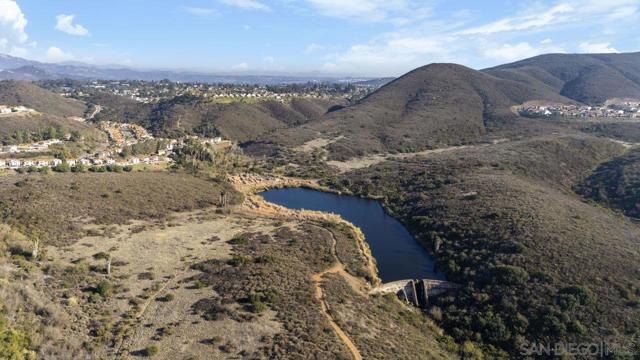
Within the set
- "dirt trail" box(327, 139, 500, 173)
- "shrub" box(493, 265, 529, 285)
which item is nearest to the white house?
"dirt trail" box(327, 139, 500, 173)

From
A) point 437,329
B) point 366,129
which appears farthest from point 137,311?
point 366,129

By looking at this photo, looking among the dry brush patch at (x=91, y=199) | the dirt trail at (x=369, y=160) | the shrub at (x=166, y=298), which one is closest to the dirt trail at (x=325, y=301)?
the shrub at (x=166, y=298)

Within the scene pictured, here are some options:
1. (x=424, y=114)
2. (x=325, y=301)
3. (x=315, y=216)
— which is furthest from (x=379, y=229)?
(x=424, y=114)

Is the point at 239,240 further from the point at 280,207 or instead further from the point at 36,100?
the point at 36,100

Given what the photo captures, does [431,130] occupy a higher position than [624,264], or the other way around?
[431,130]

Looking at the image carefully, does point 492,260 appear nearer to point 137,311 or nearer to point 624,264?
point 624,264

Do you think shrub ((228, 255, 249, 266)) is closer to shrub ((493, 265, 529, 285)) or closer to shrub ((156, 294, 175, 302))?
shrub ((156, 294, 175, 302))

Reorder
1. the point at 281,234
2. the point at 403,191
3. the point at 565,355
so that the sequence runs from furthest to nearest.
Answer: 1. the point at 403,191
2. the point at 281,234
3. the point at 565,355
